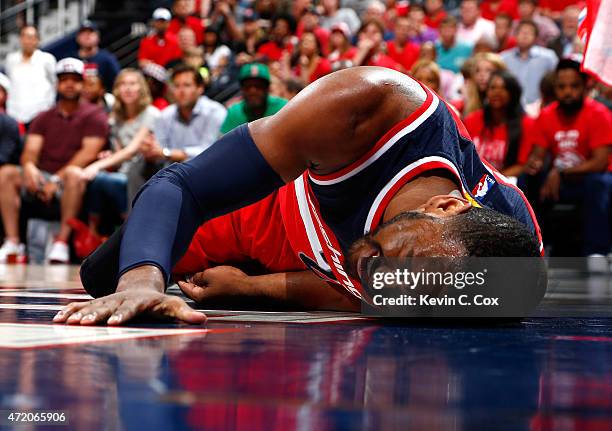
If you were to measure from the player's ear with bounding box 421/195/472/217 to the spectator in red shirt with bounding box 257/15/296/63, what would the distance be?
24.4ft

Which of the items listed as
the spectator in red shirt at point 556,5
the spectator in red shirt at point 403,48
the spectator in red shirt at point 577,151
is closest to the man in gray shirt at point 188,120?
the spectator in red shirt at point 577,151

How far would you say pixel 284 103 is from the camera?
5961 mm

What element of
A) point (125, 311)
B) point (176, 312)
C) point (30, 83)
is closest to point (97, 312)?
point (125, 311)

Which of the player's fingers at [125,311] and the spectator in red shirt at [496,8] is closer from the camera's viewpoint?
the player's fingers at [125,311]

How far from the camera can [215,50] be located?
9641 millimetres

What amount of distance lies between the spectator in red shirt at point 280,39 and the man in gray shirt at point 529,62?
2689 mm

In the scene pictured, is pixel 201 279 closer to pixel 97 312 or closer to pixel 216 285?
pixel 216 285

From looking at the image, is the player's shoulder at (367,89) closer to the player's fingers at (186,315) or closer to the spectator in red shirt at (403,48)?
the player's fingers at (186,315)

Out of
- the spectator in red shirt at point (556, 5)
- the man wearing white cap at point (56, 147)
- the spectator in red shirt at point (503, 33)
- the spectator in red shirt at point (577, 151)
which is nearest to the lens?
the spectator in red shirt at point (577, 151)

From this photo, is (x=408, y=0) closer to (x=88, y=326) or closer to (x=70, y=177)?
(x=70, y=177)

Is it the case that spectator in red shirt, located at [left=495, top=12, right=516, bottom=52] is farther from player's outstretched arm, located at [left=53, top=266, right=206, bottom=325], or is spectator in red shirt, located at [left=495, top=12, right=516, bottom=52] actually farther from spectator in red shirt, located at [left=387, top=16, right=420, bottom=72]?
player's outstretched arm, located at [left=53, top=266, right=206, bottom=325]

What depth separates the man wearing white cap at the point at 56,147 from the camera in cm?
612

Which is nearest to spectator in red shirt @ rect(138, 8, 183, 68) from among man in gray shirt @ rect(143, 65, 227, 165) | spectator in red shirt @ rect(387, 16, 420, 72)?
spectator in red shirt @ rect(387, 16, 420, 72)

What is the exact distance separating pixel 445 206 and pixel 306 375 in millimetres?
694
